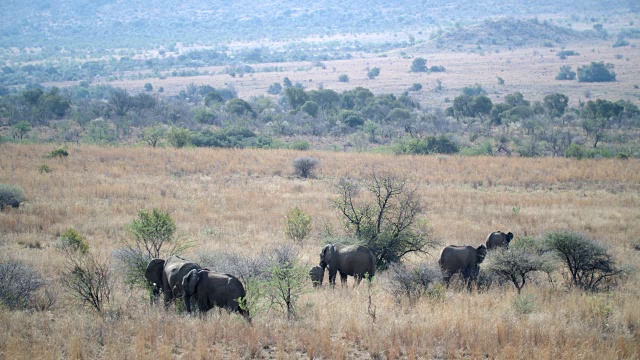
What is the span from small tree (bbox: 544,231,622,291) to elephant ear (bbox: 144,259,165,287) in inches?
330

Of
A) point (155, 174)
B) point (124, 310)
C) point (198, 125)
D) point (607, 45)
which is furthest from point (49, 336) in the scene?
point (607, 45)

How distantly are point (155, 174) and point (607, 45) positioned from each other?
143m

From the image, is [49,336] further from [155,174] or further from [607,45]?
[607,45]

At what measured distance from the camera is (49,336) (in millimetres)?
8047

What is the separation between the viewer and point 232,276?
9500 mm

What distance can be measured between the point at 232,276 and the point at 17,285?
4.15m

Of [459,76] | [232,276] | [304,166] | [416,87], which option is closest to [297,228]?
[232,276]

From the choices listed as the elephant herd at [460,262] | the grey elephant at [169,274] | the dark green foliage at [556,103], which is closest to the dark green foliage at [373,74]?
the dark green foliage at [556,103]

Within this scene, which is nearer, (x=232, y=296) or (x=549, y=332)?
(x=549, y=332)

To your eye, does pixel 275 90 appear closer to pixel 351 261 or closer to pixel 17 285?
pixel 351 261

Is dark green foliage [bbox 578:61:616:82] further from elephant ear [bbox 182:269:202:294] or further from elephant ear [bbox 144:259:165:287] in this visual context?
elephant ear [bbox 182:269:202:294]

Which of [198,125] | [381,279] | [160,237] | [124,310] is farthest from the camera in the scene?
[198,125]

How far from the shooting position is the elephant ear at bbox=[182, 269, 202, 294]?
9422mm

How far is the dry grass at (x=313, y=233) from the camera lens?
8.16m
